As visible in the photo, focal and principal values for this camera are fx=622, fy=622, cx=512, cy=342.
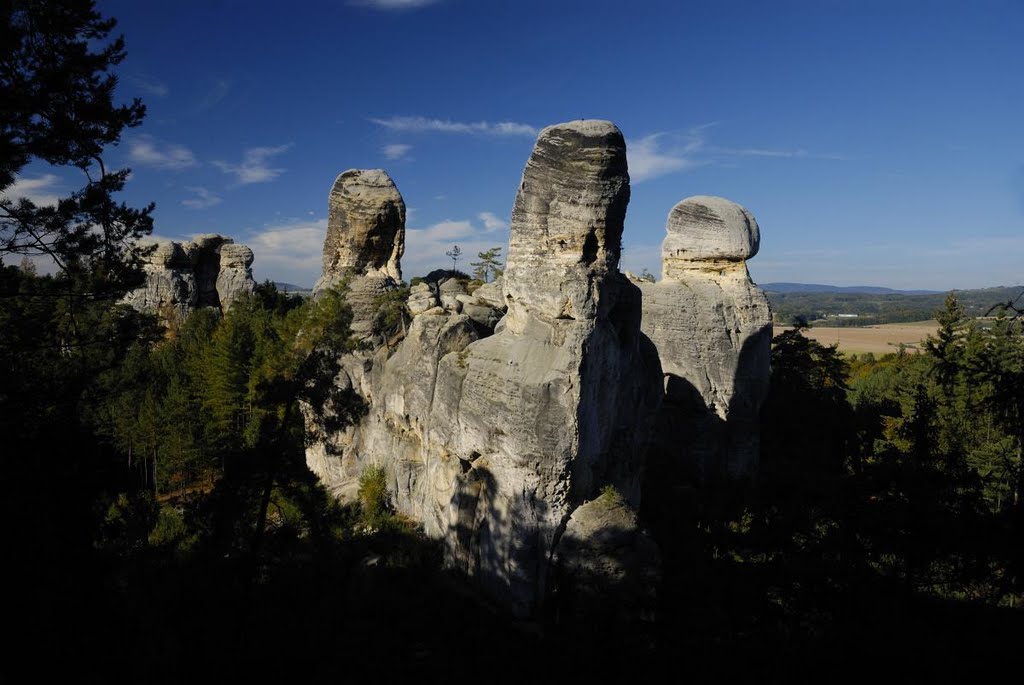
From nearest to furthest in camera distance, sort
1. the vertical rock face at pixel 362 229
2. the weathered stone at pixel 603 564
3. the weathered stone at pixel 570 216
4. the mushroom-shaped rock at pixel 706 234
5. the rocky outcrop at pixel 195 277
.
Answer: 1. the weathered stone at pixel 603 564
2. the weathered stone at pixel 570 216
3. the vertical rock face at pixel 362 229
4. the mushroom-shaped rock at pixel 706 234
5. the rocky outcrop at pixel 195 277

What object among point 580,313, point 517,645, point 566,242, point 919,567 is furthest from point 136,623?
point 919,567

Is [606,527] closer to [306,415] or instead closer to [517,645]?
[517,645]

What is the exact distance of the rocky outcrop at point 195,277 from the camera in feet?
136

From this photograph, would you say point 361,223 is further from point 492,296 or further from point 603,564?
point 603,564

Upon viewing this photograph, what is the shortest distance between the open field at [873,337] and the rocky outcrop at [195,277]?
196ft

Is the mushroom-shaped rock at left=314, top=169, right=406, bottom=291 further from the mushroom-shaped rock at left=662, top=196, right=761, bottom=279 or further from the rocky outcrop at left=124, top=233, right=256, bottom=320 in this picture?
the rocky outcrop at left=124, top=233, right=256, bottom=320

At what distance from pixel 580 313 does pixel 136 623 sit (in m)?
10.2

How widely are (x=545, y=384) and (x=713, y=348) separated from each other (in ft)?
41.6

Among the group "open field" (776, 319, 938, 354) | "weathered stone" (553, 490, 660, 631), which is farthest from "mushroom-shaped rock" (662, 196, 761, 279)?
"open field" (776, 319, 938, 354)

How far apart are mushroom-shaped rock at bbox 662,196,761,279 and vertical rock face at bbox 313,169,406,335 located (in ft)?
35.5

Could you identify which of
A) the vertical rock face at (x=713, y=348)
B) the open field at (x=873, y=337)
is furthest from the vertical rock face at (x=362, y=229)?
the open field at (x=873, y=337)

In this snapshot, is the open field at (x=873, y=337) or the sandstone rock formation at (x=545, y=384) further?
the open field at (x=873, y=337)

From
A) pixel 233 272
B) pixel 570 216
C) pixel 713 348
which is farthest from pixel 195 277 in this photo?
pixel 570 216

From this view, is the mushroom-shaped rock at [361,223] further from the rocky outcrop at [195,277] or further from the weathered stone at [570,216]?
the rocky outcrop at [195,277]
